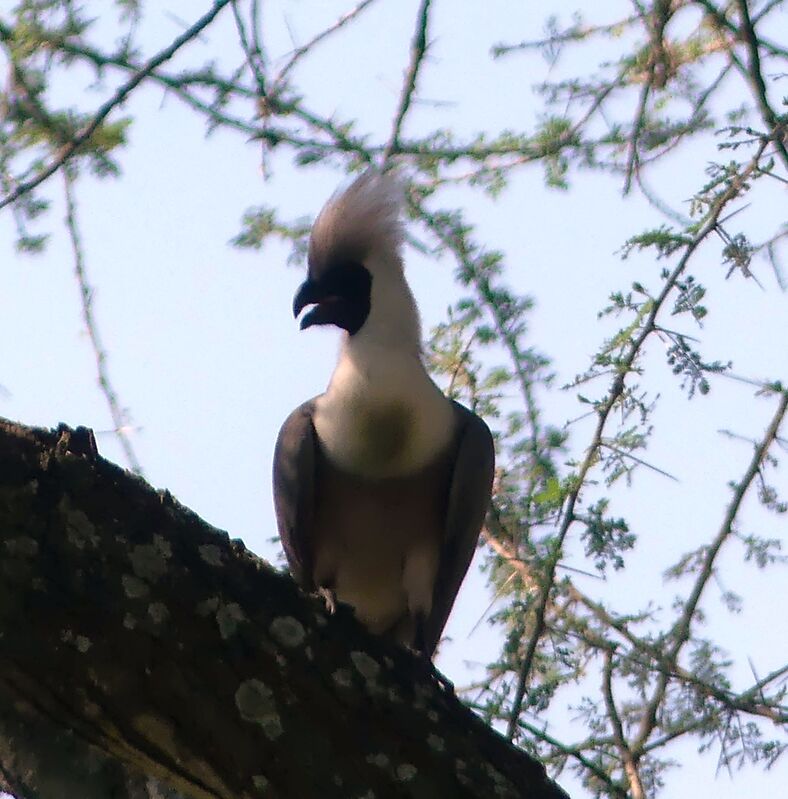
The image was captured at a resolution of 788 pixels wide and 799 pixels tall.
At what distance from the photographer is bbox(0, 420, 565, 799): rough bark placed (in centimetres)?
225

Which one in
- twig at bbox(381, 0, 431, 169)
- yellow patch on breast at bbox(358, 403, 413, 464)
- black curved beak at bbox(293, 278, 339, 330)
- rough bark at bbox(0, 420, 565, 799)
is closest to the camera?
rough bark at bbox(0, 420, 565, 799)

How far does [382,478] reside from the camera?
4293 millimetres

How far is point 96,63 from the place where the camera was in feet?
12.0

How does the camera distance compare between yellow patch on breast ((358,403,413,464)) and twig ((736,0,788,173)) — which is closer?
twig ((736,0,788,173))

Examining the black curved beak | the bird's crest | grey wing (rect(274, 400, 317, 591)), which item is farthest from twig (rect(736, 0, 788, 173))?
grey wing (rect(274, 400, 317, 591))

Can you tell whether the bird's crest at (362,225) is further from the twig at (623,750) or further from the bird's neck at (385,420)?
the twig at (623,750)

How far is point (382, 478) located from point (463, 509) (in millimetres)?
293

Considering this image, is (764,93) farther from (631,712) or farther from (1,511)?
(1,511)

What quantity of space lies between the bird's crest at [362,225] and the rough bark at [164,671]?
2.28 m

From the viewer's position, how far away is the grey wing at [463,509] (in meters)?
4.25

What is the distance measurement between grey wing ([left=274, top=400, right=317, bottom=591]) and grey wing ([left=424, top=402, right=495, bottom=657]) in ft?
1.49

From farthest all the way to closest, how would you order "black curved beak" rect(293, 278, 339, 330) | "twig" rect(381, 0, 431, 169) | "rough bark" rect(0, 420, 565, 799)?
"black curved beak" rect(293, 278, 339, 330) < "twig" rect(381, 0, 431, 169) < "rough bark" rect(0, 420, 565, 799)


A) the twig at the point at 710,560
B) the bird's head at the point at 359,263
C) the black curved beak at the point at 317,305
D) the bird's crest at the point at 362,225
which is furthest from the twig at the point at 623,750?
the bird's crest at the point at 362,225

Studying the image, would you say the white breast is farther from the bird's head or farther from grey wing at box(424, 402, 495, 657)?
the bird's head
